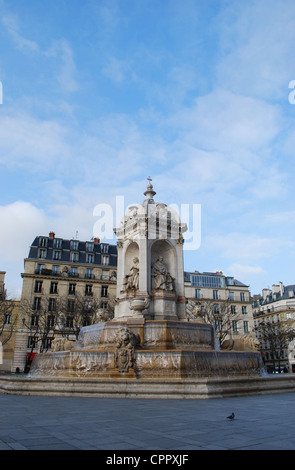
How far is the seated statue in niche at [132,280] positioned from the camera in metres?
20.8

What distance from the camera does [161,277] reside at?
68.2 ft

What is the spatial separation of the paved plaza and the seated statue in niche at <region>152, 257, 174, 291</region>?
38.1 feet

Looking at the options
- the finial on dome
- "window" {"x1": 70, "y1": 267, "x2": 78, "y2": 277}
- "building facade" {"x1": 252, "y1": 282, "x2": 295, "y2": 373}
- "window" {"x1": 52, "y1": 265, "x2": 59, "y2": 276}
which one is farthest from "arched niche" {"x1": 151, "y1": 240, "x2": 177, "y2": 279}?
"building facade" {"x1": 252, "y1": 282, "x2": 295, "y2": 373}

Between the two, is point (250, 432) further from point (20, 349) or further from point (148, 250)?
point (20, 349)

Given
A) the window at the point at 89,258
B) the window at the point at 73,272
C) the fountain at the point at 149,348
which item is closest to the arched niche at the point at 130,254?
the fountain at the point at 149,348

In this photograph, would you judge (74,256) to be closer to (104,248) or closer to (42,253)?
(42,253)

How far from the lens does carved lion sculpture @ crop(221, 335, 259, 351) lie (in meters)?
18.9

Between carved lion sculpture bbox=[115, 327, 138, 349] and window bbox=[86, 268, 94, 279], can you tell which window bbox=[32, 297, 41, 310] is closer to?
window bbox=[86, 268, 94, 279]

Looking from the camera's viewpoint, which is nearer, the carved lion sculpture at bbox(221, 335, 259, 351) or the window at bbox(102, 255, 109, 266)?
the carved lion sculpture at bbox(221, 335, 259, 351)

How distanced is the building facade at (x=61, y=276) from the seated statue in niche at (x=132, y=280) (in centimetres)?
3669

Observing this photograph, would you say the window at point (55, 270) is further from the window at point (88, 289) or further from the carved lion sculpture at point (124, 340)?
the carved lion sculpture at point (124, 340)

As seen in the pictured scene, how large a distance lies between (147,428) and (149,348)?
400 inches

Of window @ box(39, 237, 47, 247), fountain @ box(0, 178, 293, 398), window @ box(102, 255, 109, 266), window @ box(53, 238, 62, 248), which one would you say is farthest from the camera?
window @ box(102, 255, 109, 266)

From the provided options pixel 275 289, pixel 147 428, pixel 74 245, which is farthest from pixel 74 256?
pixel 147 428
